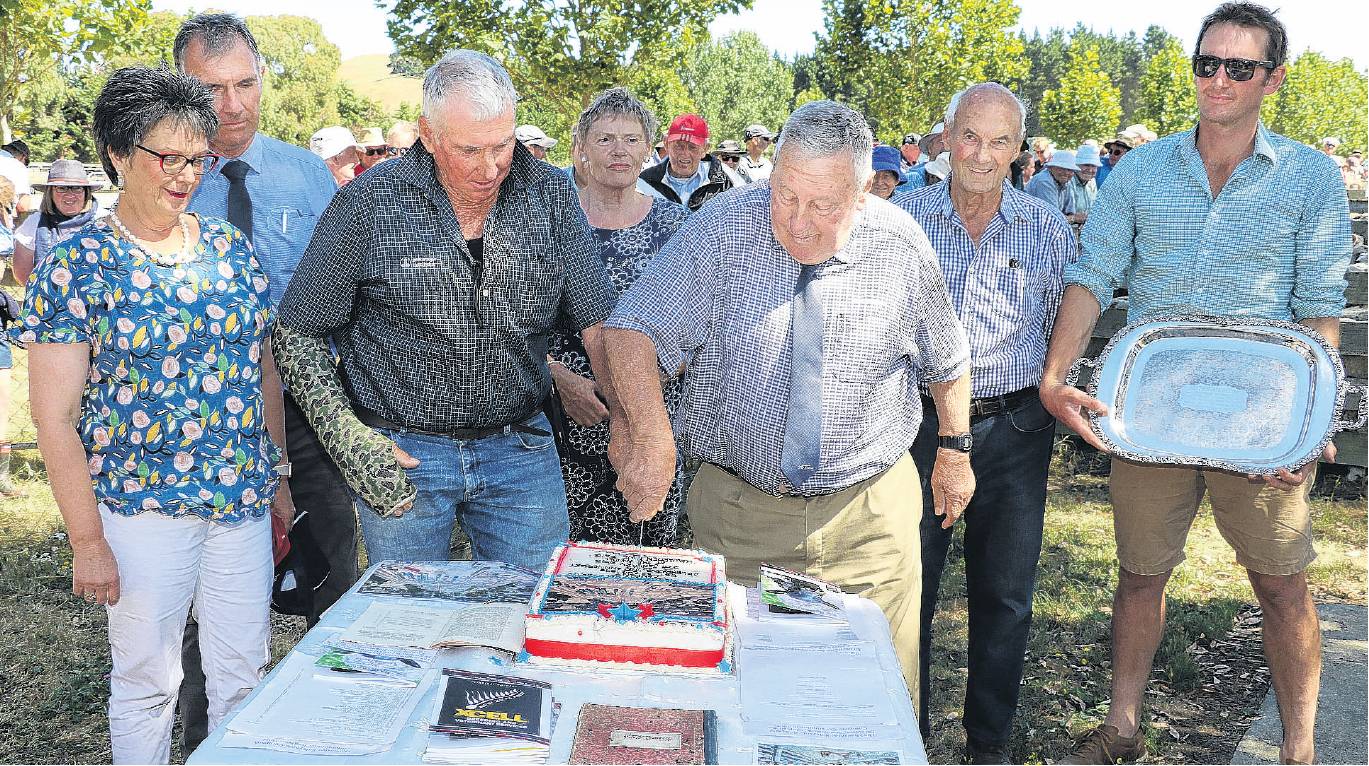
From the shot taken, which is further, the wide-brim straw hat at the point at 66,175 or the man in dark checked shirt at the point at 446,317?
the wide-brim straw hat at the point at 66,175

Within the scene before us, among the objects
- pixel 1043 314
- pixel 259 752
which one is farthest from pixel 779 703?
pixel 1043 314

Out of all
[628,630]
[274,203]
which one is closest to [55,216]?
[274,203]

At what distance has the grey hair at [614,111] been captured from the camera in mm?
3711

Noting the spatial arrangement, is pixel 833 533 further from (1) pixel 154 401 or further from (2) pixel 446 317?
(1) pixel 154 401

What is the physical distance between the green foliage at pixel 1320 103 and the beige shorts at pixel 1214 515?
2044 inches

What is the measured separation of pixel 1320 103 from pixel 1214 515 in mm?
60869

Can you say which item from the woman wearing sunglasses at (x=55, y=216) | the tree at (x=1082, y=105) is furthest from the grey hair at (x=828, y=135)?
the tree at (x=1082, y=105)

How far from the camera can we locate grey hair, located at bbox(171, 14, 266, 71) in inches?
115

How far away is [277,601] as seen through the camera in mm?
3191

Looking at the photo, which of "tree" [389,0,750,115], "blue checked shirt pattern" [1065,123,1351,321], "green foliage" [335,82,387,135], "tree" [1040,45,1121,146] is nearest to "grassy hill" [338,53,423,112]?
"green foliage" [335,82,387,135]

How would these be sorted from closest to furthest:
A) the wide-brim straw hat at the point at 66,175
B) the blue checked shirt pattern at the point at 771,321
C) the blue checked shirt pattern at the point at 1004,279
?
1. the blue checked shirt pattern at the point at 771,321
2. the blue checked shirt pattern at the point at 1004,279
3. the wide-brim straw hat at the point at 66,175

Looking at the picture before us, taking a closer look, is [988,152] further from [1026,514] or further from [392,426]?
[392,426]

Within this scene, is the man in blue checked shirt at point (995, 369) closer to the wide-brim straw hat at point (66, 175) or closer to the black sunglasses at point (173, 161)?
the black sunglasses at point (173, 161)

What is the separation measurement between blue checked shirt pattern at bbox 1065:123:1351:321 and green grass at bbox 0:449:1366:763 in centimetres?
159
